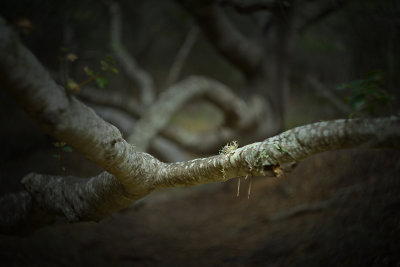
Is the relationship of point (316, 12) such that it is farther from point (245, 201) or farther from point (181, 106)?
point (245, 201)

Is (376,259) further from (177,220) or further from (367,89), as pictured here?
(177,220)

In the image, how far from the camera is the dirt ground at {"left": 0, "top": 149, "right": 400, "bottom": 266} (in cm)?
217

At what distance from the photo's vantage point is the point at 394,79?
3971mm

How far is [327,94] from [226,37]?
3112 mm

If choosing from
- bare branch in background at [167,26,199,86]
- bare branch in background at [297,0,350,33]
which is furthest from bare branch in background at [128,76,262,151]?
bare branch in background at [167,26,199,86]

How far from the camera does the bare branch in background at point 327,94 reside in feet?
19.2

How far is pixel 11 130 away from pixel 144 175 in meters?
4.44

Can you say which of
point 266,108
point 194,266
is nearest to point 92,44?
point 266,108

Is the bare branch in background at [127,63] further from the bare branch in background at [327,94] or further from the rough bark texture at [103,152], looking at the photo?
the rough bark texture at [103,152]

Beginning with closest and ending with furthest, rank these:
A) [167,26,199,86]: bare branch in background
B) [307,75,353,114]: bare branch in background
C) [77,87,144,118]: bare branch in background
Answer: [307,75,353,114]: bare branch in background → [77,87,144,118]: bare branch in background → [167,26,199,86]: bare branch in background

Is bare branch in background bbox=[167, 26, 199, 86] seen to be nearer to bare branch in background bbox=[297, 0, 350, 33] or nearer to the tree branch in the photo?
the tree branch

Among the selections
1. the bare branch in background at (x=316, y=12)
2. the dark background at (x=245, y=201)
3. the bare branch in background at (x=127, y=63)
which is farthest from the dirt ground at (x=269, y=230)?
the bare branch in background at (x=127, y=63)

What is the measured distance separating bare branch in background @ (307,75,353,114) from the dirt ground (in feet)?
8.38

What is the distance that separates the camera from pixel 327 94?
6.61 metres
